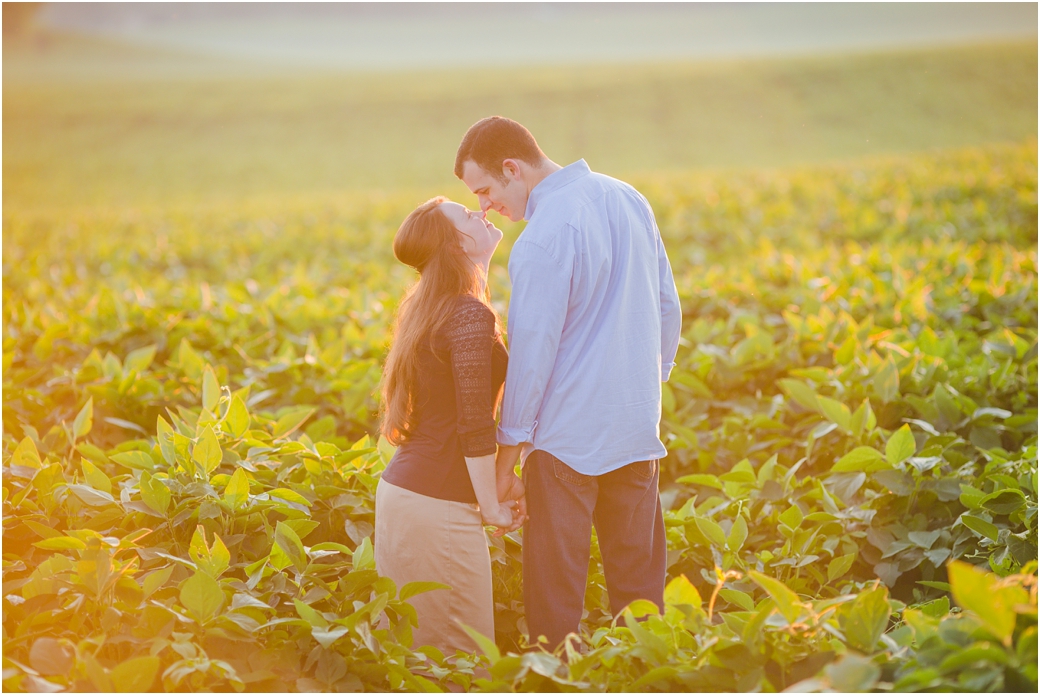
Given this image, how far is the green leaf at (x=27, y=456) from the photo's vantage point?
114 inches

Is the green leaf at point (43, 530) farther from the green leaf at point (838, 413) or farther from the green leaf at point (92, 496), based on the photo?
the green leaf at point (838, 413)

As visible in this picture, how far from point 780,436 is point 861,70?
41964 mm

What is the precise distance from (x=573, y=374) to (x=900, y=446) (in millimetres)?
1416

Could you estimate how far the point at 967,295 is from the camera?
5215 mm

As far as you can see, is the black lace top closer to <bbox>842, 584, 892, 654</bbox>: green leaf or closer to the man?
the man

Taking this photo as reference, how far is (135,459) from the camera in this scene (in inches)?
Answer: 109

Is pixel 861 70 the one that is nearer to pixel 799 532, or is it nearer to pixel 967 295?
pixel 967 295

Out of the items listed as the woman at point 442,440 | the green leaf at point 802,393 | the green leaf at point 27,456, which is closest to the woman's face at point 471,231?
the woman at point 442,440

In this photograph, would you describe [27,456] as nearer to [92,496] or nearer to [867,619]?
[92,496]

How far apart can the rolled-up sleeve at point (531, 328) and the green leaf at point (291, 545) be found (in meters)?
0.64

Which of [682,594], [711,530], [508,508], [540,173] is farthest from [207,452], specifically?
[711,530]

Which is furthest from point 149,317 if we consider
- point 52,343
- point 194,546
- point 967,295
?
point 967,295

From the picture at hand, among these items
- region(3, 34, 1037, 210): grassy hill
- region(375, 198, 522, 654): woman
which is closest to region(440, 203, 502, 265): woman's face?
region(375, 198, 522, 654): woman

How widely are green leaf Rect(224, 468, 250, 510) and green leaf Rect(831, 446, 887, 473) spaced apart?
2176 millimetres
